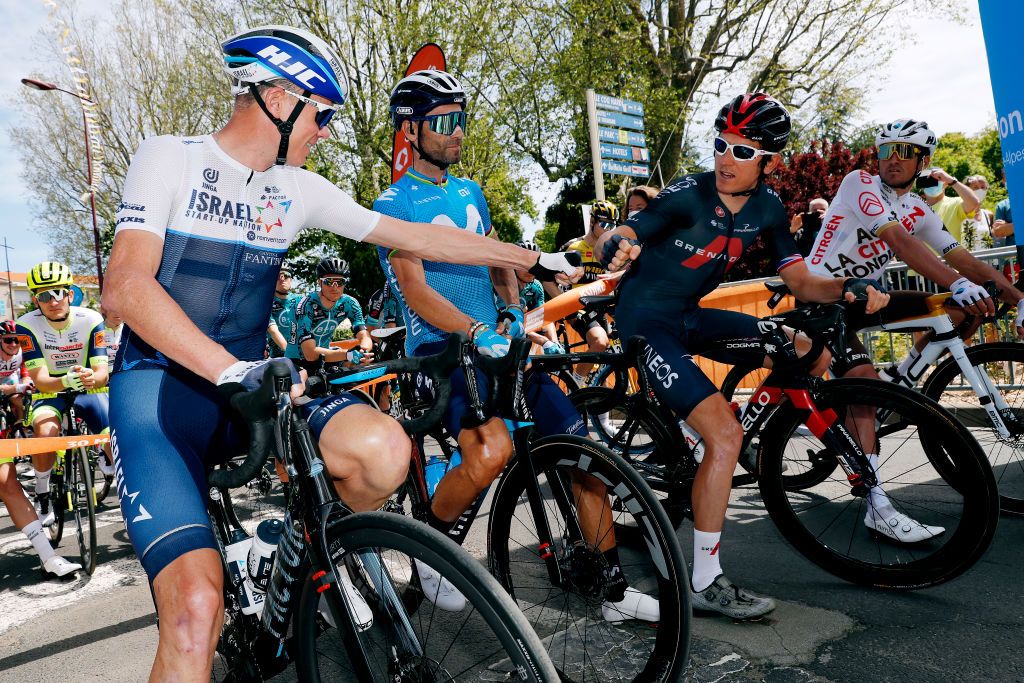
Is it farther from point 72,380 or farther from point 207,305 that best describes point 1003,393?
point 72,380

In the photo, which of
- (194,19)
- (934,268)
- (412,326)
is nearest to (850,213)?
(934,268)

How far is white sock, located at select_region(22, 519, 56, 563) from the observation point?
16.9 feet

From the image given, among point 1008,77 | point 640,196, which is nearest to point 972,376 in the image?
point 1008,77

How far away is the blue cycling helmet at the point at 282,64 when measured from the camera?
2.25 m

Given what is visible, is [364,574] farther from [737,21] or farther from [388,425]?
[737,21]

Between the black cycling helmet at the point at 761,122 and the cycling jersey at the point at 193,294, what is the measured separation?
6.44 ft

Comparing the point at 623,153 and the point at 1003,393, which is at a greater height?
the point at 623,153

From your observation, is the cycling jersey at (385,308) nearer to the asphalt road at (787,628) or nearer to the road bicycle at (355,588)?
the asphalt road at (787,628)

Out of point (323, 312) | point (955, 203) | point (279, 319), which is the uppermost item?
point (955, 203)

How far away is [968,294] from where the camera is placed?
433 centimetres

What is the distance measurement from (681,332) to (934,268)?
1.90 metres

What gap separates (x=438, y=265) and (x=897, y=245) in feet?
9.69

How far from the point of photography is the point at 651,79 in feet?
81.8

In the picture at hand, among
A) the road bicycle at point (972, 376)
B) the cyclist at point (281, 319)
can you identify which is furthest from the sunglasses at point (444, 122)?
the cyclist at point (281, 319)
